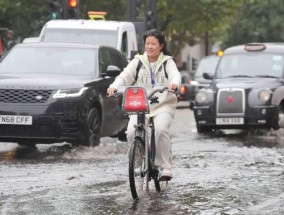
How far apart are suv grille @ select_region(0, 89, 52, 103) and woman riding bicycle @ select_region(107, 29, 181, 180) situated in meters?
3.24

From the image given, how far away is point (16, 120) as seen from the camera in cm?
1188

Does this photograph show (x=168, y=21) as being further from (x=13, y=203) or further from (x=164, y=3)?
(x=13, y=203)

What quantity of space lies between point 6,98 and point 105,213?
488 centimetres

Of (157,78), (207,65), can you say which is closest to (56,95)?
(157,78)

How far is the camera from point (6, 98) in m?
12.0

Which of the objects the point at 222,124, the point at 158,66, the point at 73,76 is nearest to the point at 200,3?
the point at 222,124

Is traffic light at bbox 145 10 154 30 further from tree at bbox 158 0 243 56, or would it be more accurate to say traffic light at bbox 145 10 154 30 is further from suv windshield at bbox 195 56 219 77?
tree at bbox 158 0 243 56

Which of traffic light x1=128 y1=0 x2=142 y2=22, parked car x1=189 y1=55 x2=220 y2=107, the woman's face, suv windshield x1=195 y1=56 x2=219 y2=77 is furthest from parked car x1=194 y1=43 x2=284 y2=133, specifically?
suv windshield x1=195 y1=56 x2=219 y2=77

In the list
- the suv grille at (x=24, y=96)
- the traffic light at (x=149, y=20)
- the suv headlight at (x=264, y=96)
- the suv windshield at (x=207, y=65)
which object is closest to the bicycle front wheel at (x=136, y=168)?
the suv grille at (x=24, y=96)

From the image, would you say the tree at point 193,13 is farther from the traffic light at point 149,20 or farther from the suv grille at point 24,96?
the suv grille at point 24,96

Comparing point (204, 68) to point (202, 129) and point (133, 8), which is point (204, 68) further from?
point (202, 129)

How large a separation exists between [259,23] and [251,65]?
140 feet

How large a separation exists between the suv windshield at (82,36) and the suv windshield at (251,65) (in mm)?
2882

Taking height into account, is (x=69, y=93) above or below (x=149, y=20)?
below
